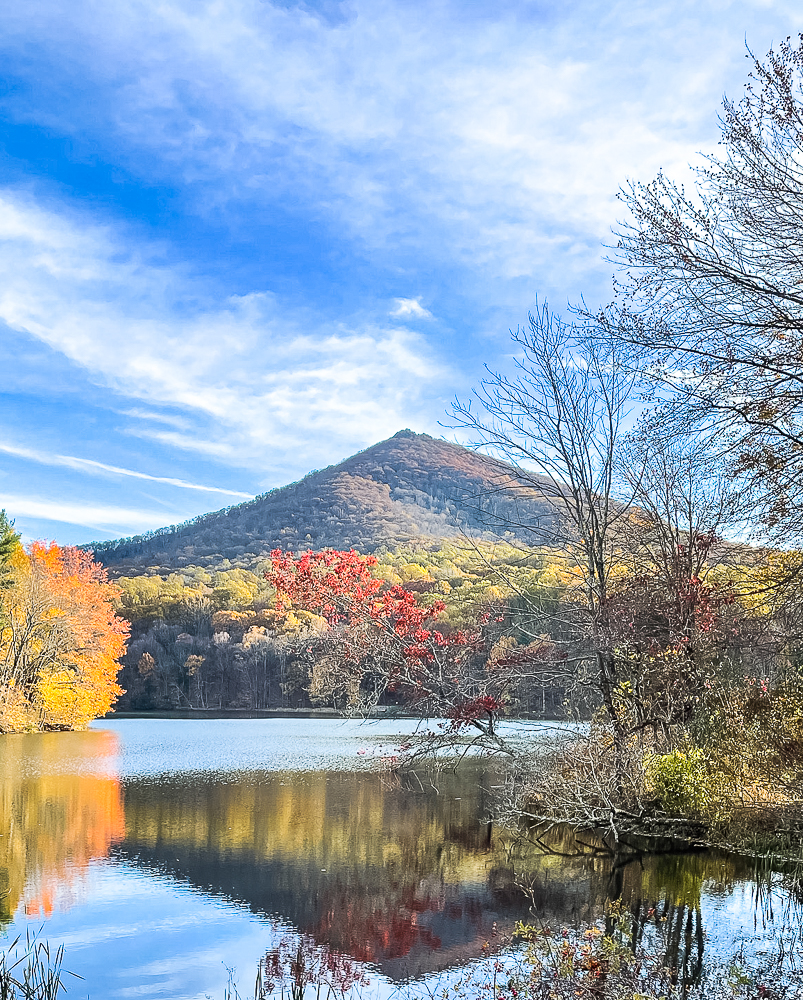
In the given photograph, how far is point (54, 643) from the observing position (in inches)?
1470

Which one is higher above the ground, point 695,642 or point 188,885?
point 695,642

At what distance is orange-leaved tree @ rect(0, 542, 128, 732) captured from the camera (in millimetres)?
35625

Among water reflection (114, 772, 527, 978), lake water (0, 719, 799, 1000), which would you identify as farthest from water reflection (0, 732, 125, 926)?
water reflection (114, 772, 527, 978)

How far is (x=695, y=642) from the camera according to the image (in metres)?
9.56

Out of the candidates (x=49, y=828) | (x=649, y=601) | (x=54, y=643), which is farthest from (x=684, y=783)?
(x=54, y=643)

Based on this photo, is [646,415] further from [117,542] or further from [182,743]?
[117,542]

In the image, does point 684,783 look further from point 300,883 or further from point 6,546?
point 6,546

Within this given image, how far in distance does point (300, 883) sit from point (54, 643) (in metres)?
31.2

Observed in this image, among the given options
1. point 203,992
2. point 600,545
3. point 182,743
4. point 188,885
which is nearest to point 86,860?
point 188,885

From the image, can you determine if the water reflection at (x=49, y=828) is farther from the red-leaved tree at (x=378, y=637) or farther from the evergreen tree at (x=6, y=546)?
the evergreen tree at (x=6, y=546)

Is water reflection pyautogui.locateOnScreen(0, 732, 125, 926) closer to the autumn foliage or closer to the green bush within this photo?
the autumn foliage

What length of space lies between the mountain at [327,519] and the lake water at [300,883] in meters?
42.4

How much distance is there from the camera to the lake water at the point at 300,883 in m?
7.32

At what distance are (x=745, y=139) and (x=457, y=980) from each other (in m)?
6.58
